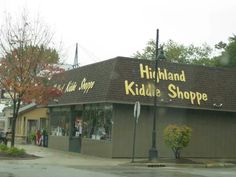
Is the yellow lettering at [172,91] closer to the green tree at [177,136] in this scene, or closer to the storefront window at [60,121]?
the green tree at [177,136]

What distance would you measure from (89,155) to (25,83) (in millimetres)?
5960

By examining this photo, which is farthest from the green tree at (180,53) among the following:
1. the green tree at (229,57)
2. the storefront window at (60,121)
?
the storefront window at (60,121)

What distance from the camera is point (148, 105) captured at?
3019cm

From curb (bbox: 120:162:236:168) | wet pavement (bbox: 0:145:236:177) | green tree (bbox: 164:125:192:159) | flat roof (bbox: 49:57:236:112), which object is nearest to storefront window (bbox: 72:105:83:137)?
flat roof (bbox: 49:57:236:112)

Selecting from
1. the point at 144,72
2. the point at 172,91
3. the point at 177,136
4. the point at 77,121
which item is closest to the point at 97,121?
the point at 77,121

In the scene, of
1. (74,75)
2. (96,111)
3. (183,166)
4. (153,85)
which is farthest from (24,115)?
(183,166)

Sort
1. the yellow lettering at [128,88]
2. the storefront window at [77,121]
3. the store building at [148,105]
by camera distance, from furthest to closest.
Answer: the storefront window at [77,121]
the store building at [148,105]
the yellow lettering at [128,88]

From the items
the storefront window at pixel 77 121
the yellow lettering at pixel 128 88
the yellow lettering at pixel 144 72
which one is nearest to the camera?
the yellow lettering at pixel 128 88

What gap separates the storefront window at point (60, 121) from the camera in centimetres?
3709

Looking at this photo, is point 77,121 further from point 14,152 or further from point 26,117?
point 26,117

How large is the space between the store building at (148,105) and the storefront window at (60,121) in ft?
7.47

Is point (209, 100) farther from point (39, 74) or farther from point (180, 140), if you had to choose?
point (39, 74)

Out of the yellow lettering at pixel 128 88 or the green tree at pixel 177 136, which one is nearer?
the green tree at pixel 177 136

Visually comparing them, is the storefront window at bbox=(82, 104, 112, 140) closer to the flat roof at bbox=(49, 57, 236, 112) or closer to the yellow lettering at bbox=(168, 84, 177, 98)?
the flat roof at bbox=(49, 57, 236, 112)
